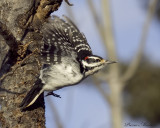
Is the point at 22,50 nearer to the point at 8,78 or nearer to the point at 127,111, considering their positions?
the point at 8,78

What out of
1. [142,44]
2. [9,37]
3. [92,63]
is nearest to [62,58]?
[92,63]

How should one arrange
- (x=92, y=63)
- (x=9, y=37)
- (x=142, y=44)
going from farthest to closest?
(x=142, y=44), (x=92, y=63), (x=9, y=37)

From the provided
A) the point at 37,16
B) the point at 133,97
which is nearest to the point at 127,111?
the point at 133,97

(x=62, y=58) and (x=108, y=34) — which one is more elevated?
(x=62, y=58)

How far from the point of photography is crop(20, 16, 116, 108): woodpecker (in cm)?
394

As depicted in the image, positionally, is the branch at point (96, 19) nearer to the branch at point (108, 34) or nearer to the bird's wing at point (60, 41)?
the branch at point (108, 34)

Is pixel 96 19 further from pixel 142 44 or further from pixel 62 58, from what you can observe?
pixel 62 58

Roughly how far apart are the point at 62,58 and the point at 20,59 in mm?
329

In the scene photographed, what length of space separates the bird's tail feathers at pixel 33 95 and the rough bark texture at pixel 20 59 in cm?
5

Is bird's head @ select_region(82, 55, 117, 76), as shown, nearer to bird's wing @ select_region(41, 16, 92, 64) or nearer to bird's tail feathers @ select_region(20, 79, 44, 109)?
bird's wing @ select_region(41, 16, 92, 64)

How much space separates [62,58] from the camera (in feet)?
13.0

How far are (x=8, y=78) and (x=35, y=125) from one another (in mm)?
425

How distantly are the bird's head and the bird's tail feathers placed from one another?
0.38 meters

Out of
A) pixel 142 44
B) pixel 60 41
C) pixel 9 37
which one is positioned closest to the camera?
pixel 9 37
